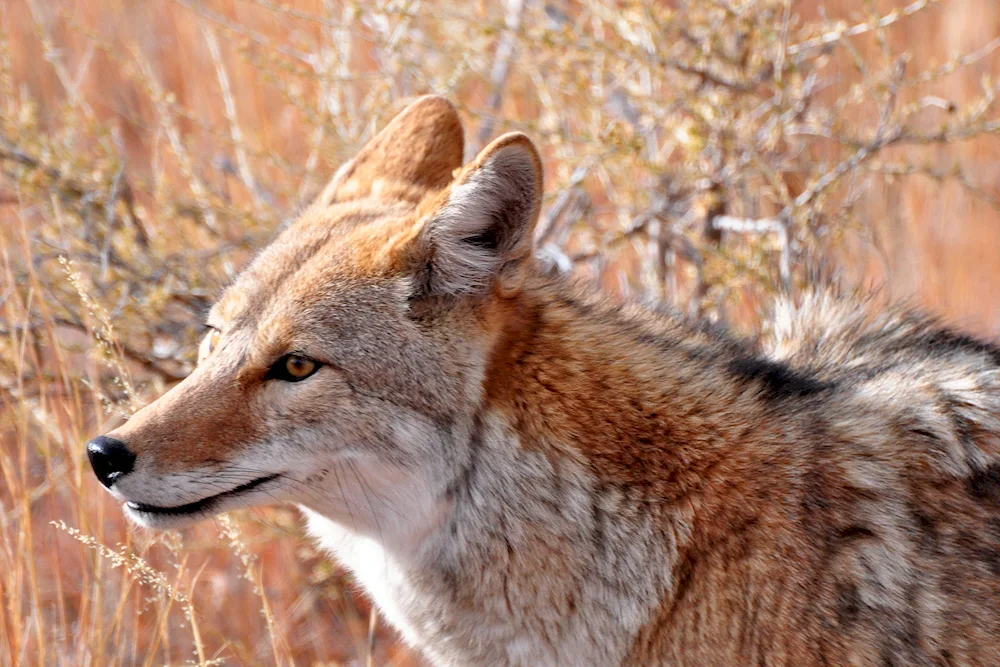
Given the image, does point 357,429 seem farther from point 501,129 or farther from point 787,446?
point 501,129

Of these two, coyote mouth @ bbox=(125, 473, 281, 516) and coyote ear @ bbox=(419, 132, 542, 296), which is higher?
coyote ear @ bbox=(419, 132, 542, 296)

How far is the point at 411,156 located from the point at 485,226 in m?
0.77

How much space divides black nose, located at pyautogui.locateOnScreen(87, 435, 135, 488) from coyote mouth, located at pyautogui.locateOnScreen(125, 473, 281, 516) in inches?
4.7

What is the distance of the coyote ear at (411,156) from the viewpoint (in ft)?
11.4

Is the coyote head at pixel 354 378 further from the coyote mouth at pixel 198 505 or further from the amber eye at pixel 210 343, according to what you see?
the amber eye at pixel 210 343

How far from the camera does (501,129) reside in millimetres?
5895

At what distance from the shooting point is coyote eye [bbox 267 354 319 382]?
2.79 meters

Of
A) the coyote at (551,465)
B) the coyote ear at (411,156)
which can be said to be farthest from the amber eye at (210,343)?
the coyote ear at (411,156)

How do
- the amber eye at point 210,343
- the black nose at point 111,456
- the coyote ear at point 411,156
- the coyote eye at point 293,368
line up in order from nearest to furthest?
the black nose at point 111,456, the coyote eye at point 293,368, the amber eye at point 210,343, the coyote ear at point 411,156

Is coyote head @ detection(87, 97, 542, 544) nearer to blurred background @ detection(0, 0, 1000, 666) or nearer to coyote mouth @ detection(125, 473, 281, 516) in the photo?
coyote mouth @ detection(125, 473, 281, 516)

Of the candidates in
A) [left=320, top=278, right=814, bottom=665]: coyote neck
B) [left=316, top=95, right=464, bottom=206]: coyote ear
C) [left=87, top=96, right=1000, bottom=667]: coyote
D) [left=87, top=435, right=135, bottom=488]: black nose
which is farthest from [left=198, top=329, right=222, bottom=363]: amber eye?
[left=320, top=278, right=814, bottom=665]: coyote neck

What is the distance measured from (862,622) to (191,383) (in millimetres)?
1849

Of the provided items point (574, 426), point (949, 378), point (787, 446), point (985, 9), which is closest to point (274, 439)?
point (574, 426)

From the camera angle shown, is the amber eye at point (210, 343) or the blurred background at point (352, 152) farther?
the blurred background at point (352, 152)
